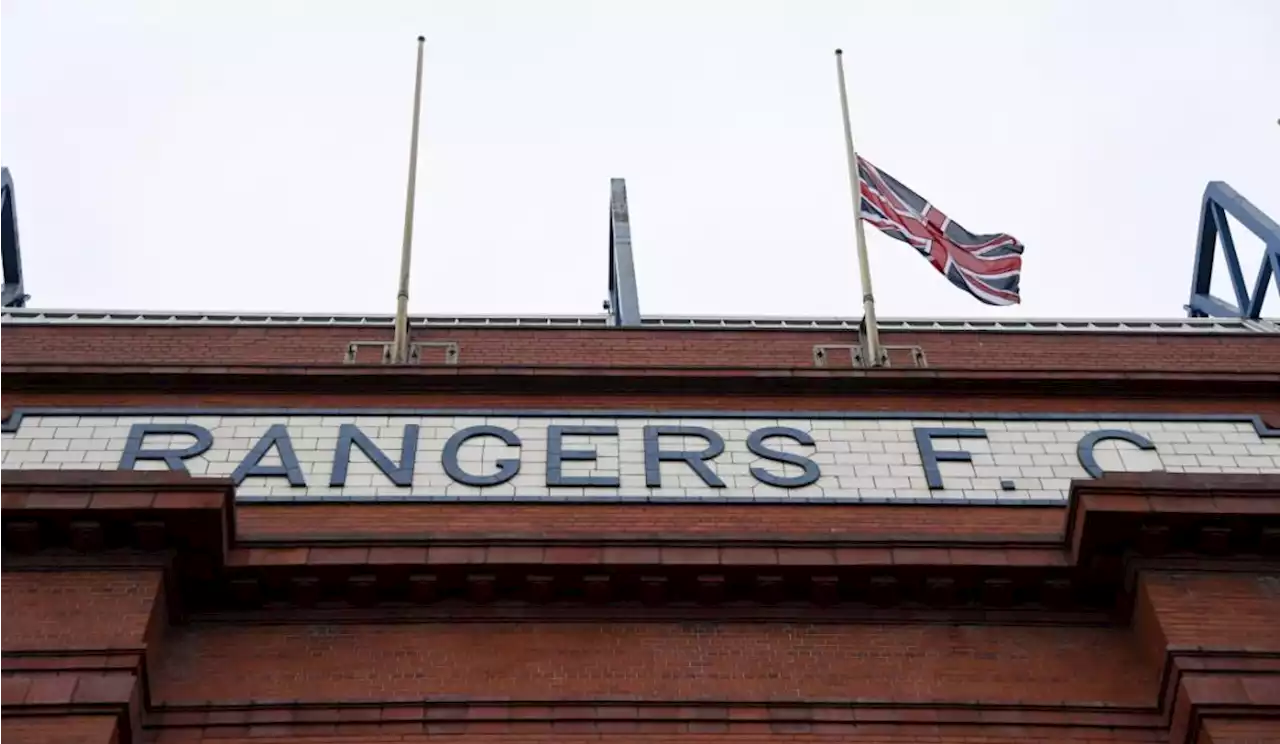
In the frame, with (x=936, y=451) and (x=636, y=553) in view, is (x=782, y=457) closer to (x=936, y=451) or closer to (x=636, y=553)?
(x=936, y=451)

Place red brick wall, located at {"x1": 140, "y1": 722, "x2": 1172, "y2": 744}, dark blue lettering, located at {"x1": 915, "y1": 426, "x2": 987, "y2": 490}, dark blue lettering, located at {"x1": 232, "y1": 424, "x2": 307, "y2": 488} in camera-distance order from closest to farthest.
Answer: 1. red brick wall, located at {"x1": 140, "y1": 722, "x2": 1172, "y2": 744}
2. dark blue lettering, located at {"x1": 232, "y1": 424, "x2": 307, "y2": 488}
3. dark blue lettering, located at {"x1": 915, "y1": 426, "x2": 987, "y2": 490}

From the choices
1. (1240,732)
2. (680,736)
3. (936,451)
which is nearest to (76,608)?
(680,736)

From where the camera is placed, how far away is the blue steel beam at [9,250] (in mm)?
25500

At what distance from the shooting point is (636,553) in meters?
15.8

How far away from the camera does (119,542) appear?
15469 millimetres

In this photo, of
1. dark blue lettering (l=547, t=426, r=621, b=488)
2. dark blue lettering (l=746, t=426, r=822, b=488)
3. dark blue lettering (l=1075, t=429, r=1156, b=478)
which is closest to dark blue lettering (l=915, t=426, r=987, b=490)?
dark blue lettering (l=1075, t=429, r=1156, b=478)

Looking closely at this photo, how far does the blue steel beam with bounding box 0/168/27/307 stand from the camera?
83.7 ft

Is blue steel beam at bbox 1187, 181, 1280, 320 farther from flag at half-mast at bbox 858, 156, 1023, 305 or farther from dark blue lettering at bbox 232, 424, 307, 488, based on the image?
dark blue lettering at bbox 232, 424, 307, 488

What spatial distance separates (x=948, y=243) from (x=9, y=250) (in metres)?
13.6

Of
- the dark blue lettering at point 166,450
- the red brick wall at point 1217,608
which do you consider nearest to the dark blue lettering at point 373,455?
the dark blue lettering at point 166,450

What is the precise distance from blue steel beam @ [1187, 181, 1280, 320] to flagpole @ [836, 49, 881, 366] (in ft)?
19.8

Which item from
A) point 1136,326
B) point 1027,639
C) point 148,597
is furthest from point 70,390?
point 1136,326

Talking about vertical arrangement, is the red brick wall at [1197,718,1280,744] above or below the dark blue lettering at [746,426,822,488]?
below

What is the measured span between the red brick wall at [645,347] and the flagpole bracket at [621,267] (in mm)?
718
